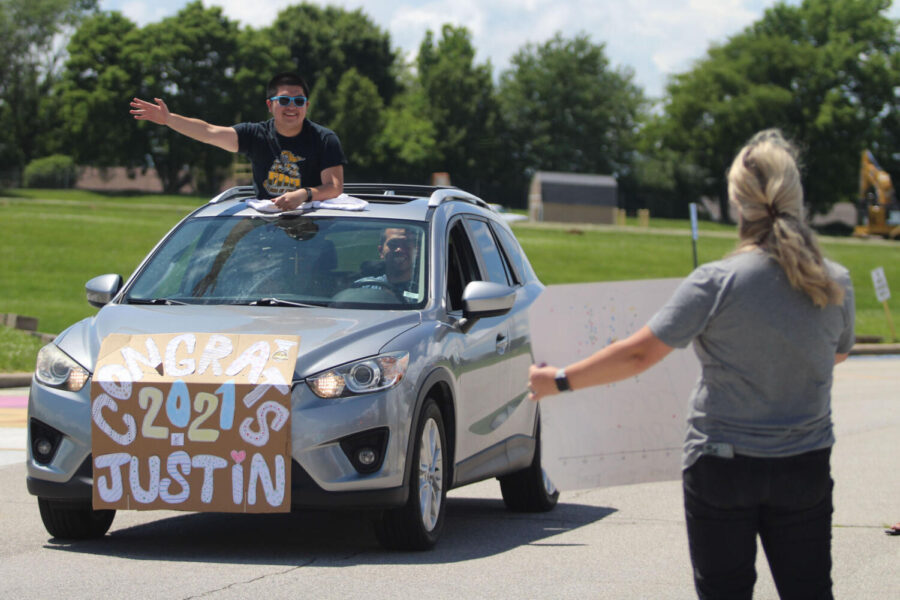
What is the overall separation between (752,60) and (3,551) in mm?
98606

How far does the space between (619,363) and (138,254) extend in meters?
38.1

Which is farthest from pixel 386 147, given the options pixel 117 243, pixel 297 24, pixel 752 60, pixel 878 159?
pixel 117 243

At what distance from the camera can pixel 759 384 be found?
377cm

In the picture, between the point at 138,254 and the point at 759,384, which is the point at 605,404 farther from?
the point at 138,254

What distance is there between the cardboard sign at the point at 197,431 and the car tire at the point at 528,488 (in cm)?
247

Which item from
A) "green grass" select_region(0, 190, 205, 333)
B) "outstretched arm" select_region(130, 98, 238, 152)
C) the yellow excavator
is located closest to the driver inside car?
"outstretched arm" select_region(130, 98, 238, 152)

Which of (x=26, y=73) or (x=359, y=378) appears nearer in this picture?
(x=359, y=378)

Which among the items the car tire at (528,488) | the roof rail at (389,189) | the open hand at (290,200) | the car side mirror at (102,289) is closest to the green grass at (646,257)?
the car tire at (528,488)

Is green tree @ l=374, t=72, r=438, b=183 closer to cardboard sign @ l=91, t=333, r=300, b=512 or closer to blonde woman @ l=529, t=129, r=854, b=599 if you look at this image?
cardboard sign @ l=91, t=333, r=300, b=512

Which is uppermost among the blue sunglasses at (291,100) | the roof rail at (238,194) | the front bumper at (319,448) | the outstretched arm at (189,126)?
the blue sunglasses at (291,100)

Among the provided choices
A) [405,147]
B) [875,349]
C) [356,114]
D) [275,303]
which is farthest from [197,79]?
[275,303]

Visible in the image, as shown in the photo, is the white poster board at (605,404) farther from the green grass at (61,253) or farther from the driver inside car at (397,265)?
the green grass at (61,253)

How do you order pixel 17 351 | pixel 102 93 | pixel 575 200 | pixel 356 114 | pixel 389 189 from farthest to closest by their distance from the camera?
pixel 356 114 < pixel 575 200 < pixel 102 93 < pixel 17 351 < pixel 389 189

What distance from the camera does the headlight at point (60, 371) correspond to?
21.4 ft
